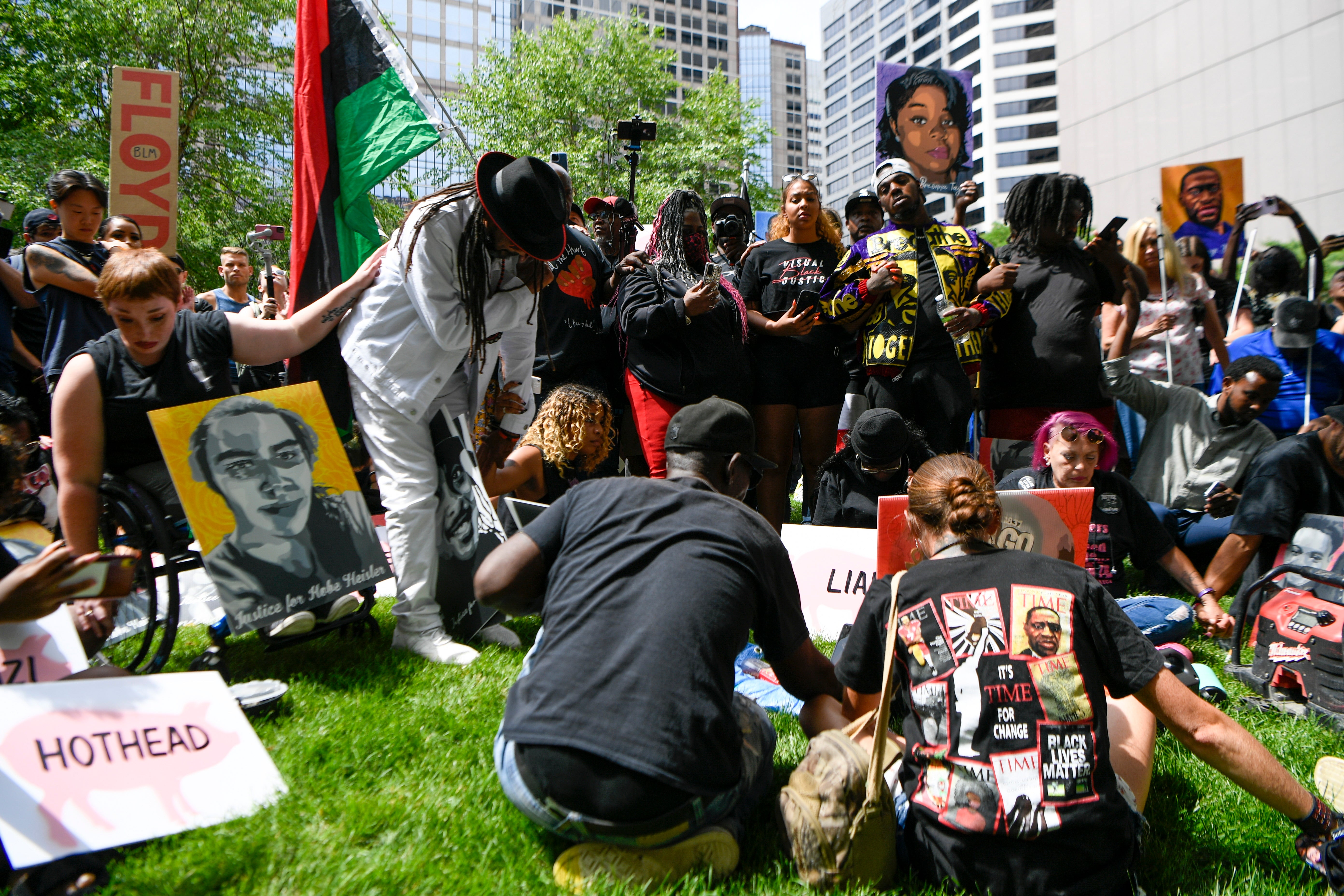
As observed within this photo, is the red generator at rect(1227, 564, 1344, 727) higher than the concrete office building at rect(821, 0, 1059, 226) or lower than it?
lower

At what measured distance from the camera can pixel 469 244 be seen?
3.67 metres

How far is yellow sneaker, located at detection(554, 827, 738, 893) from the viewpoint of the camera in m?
2.10

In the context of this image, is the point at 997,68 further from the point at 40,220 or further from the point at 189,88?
the point at 40,220

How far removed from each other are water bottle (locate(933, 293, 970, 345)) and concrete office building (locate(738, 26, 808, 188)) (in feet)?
451

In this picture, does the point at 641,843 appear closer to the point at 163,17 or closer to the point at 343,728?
the point at 343,728

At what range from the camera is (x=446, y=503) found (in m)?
3.85

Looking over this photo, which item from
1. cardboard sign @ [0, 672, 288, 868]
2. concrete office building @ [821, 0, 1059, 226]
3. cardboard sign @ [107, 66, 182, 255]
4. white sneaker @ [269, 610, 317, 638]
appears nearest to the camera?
cardboard sign @ [0, 672, 288, 868]

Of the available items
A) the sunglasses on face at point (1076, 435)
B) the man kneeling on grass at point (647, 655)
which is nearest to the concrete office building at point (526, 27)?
the sunglasses on face at point (1076, 435)

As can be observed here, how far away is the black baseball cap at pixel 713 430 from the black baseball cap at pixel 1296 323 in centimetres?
480

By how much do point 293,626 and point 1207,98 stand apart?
3522 centimetres

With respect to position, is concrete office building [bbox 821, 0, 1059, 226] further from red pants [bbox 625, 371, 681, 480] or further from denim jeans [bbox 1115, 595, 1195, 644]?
denim jeans [bbox 1115, 595, 1195, 644]

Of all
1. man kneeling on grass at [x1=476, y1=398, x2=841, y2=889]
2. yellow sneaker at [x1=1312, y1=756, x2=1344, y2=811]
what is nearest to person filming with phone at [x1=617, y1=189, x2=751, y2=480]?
man kneeling on grass at [x1=476, y1=398, x2=841, y2=889]

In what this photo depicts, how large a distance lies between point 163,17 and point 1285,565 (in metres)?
23.9

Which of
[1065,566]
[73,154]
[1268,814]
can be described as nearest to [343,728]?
[1065,566]
